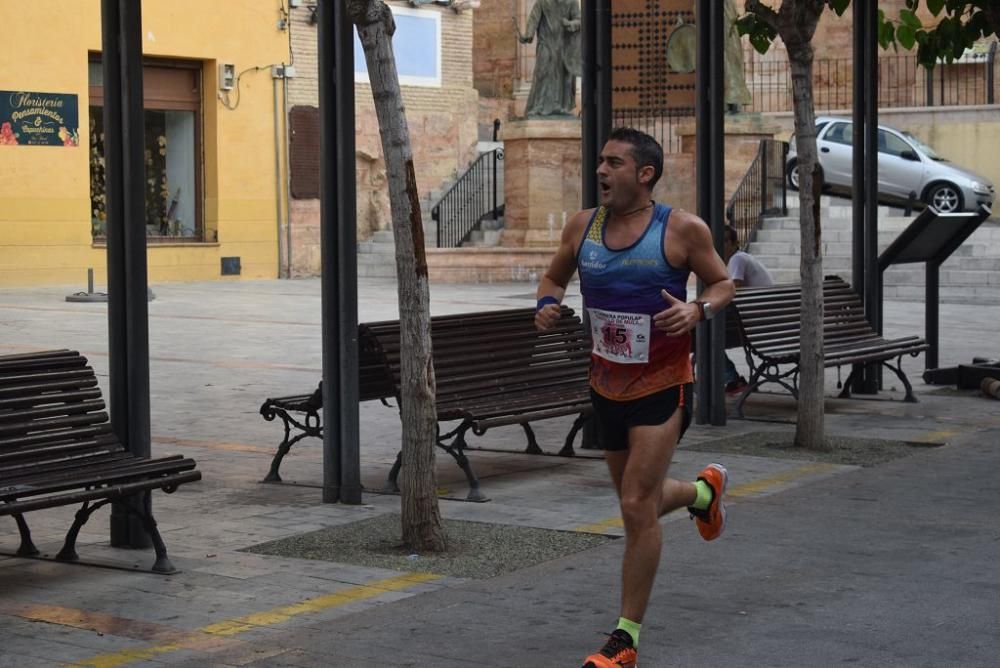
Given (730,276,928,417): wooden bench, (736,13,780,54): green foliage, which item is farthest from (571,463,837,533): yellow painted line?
(736,13,780,54): green foliage

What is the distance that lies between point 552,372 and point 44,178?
64.6 ft

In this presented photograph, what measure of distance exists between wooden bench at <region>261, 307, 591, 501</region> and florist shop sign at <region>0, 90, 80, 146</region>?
19.0 m

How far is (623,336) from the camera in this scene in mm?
5906

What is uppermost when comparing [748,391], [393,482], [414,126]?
[414,126]

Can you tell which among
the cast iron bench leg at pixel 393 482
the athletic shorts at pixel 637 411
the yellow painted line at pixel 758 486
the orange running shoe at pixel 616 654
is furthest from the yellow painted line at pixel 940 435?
the orange running shoe at pixel 616 654

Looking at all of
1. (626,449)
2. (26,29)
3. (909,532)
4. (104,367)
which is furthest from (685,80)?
(626,449)

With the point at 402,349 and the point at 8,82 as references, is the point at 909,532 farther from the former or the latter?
the point at 8,82

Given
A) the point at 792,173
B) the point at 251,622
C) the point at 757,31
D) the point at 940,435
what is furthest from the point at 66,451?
the point at 792,173

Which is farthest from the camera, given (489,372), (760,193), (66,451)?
(760,193)

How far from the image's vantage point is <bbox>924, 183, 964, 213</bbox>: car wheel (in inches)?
1153

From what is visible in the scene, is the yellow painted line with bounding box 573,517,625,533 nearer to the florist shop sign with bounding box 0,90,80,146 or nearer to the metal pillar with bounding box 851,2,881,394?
the metal pillar with bounding box 851,2,881,394

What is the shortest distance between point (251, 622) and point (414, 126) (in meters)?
28.2

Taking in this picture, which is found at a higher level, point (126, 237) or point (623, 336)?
point (126, 237)

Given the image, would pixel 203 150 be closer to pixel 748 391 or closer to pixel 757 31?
pixel 757 31
